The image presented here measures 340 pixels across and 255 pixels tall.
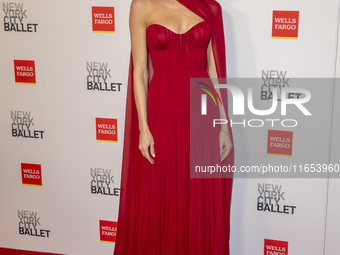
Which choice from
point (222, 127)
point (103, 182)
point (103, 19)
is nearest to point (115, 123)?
point (103, 182)

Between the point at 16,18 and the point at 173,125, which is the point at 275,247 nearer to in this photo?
the point at 173,125

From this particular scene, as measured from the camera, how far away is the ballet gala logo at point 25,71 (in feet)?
7.83

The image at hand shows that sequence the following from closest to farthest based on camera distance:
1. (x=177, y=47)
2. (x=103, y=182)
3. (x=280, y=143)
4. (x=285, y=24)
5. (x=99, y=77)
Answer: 1. (x=177, y=47)
2. (x=285, y=24)
3. (x=280, y=143)
4. (x=99, y=77)
5. (x=103, y=182)

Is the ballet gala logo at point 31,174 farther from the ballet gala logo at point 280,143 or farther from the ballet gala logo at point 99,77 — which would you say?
the ballet gala logo at point 280,143

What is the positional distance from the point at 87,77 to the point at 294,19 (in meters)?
1.21

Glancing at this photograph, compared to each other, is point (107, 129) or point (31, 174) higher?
point (107, 129)

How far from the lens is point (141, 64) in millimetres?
1768

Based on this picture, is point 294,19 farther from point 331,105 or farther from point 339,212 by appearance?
point 339,212

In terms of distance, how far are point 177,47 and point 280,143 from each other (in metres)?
0.88

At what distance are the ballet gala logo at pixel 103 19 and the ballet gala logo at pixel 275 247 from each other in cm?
155

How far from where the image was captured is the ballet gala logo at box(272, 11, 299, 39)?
2.07m

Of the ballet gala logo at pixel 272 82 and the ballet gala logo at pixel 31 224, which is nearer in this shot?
the ballet gala logo at pixel 272 82

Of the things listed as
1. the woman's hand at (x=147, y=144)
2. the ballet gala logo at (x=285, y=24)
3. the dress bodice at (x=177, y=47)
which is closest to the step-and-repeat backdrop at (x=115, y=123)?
the ballet gala logo at (x=285, y=24)

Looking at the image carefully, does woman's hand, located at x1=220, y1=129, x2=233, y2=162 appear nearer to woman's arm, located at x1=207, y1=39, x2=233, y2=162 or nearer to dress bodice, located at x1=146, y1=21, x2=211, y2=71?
woman's arm, located at x1=207, y1=39, x2=233, y2=162
